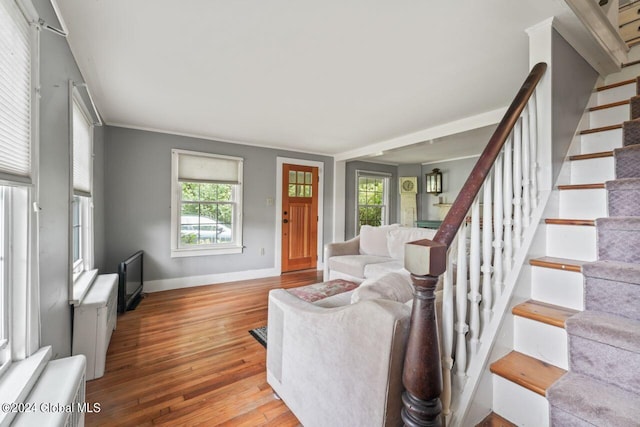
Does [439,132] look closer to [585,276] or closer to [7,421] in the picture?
[585,276]

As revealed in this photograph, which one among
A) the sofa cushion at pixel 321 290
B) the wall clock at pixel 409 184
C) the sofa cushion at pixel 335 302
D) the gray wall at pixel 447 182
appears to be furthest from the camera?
the wall clock at pixel 409 184

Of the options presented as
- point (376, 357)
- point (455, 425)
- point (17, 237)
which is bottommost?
point (455, 425)

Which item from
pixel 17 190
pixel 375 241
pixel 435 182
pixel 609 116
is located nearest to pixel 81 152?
pixel 17 190

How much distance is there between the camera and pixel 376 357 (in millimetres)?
954

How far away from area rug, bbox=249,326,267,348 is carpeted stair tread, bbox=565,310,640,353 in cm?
212

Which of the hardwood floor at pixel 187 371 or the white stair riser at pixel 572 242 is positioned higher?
the white stair riser at pixel 572 242

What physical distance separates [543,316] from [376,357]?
2.58ft

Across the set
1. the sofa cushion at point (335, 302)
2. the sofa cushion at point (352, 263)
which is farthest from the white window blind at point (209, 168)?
the sofa cushion at point (335, 302)

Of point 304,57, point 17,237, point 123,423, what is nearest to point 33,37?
point 17,237

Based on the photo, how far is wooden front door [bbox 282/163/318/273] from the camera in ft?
16.4

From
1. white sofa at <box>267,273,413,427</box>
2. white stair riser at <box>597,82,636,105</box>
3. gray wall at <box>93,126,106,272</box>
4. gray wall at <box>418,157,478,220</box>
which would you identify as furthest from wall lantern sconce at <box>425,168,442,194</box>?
gray wall at <box>93,126,106,272</box>

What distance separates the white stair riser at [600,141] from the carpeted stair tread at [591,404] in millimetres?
1488

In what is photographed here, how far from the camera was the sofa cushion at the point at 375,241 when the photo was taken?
13.1ft

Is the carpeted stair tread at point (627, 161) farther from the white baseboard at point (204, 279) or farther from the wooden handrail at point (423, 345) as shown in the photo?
the white baseboard at point (204, 279)
